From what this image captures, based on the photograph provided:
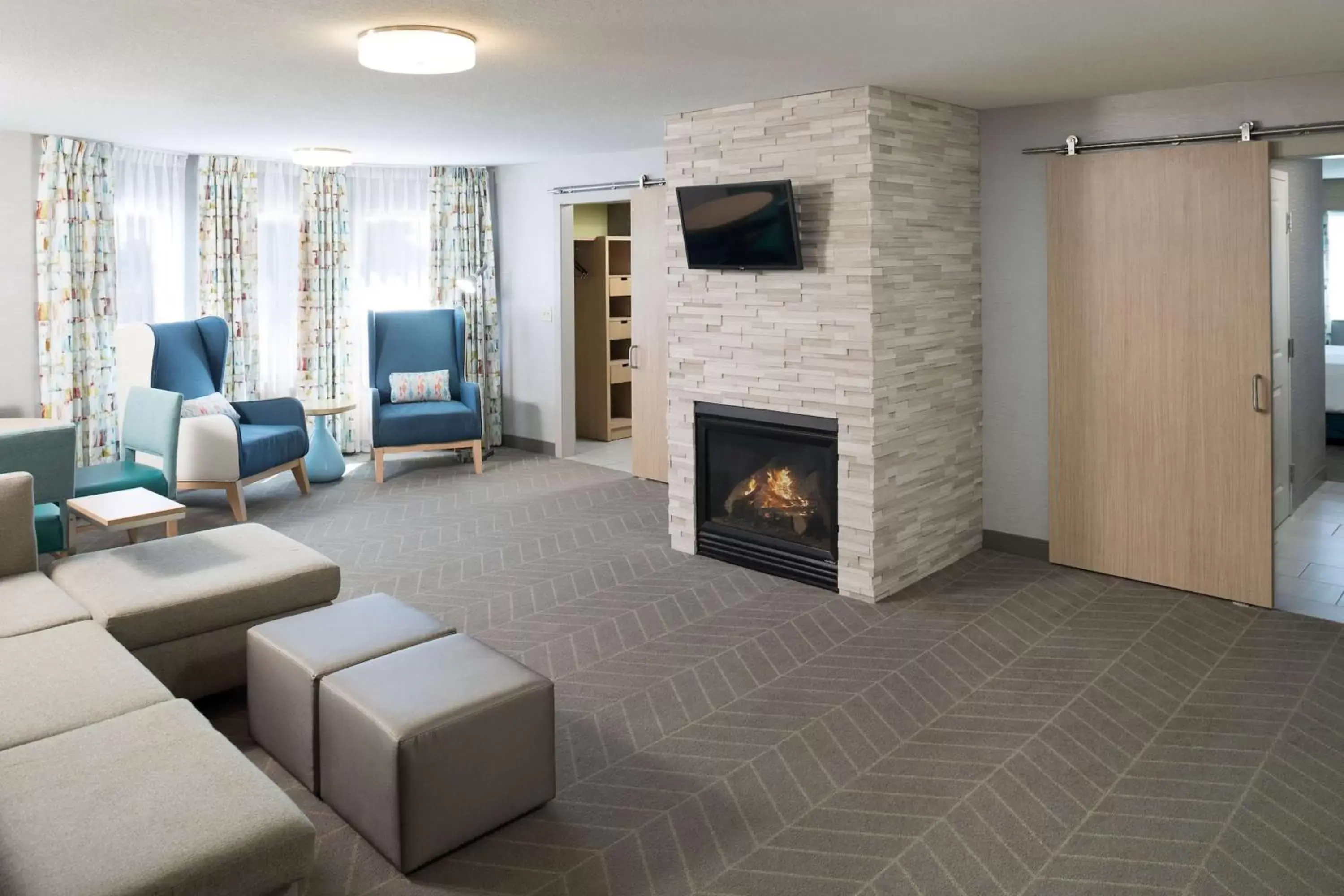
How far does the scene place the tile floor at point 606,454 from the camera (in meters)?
8.33

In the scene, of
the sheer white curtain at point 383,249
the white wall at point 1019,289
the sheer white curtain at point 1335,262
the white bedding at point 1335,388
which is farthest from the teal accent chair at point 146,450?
the sheer white curtain at point 1335,262

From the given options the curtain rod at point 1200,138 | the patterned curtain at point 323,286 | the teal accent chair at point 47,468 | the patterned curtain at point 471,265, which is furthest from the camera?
the patterned curtain at point 471,265

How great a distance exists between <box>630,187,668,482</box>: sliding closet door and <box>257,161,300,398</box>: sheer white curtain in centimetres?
285

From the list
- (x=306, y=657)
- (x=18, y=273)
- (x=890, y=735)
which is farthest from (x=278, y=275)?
(x=890, y=735)

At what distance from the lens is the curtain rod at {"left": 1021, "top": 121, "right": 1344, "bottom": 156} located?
439 centimetres

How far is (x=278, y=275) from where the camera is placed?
8.27 m

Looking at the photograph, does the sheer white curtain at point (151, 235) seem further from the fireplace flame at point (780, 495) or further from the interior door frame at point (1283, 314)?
the interior door frame at point (1283, 314)

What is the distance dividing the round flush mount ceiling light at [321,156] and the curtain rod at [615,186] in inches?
68.4

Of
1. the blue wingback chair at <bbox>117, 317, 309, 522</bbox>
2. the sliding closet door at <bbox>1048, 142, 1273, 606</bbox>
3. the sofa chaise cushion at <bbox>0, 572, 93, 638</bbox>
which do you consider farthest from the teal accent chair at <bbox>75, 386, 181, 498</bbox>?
the sliding closet door at <bbox>1048, 142, 1273, 606</bbox>

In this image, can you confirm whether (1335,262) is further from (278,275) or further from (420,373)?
(278,275)

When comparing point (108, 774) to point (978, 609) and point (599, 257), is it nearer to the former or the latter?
point (978, 609)

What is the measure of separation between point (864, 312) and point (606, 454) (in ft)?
14.3

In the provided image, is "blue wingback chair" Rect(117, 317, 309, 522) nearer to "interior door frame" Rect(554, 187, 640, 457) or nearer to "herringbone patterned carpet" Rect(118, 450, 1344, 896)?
"herringbone patterned carpet" Rect(118, 450, 1344, 896)

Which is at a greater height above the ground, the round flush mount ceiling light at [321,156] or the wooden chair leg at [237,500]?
the round flush mount ceiling light at [321,156]
